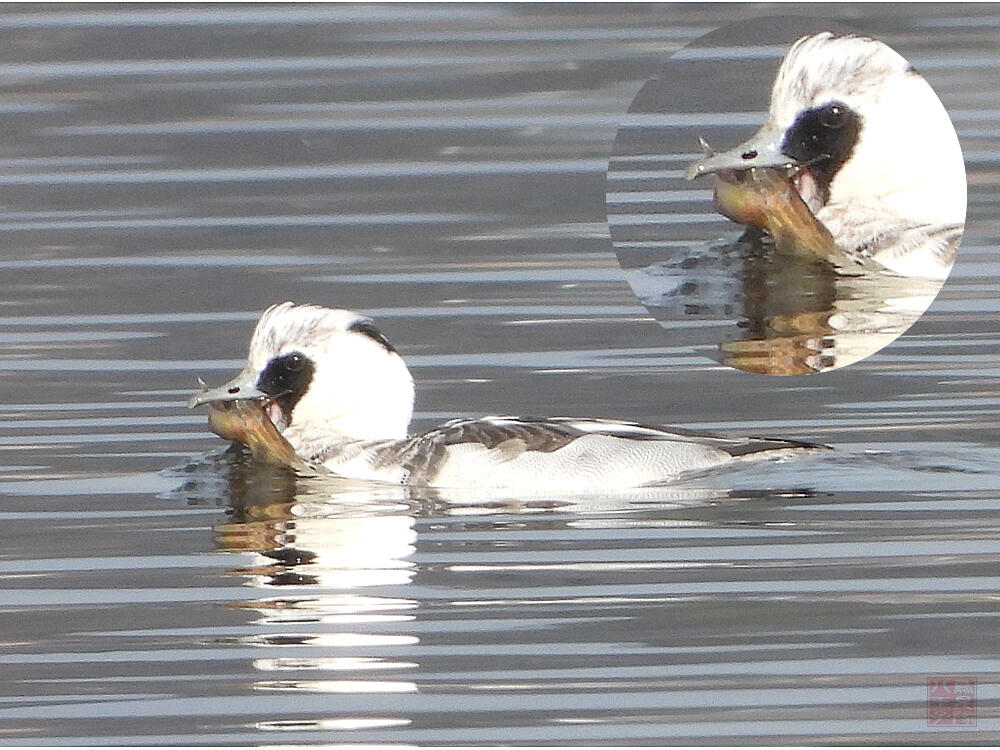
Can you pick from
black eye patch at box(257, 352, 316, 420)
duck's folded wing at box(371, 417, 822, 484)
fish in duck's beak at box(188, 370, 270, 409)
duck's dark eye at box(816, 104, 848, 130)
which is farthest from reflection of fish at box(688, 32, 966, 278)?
fish in duck's beak at box(188, 370, 270, 409)

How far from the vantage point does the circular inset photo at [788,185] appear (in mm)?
7836

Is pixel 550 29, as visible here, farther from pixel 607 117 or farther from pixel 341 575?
pixel 341 575

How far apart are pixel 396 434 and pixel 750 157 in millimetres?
2823

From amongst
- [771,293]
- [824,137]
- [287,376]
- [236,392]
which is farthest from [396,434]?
[824,137]

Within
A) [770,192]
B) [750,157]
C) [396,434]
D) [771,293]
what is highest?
[750,157]

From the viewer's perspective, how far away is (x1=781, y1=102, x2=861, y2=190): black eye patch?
7.89 meters

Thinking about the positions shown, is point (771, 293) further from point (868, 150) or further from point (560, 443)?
point (560, 443)

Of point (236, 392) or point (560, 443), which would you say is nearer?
point (560, 443)

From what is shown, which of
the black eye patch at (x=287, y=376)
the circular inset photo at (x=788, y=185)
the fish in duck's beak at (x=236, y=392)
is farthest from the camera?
the black eye patch at (x=287, y=376)

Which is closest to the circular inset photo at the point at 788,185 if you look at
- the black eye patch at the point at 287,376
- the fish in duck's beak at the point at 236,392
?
the black eye patch at the point at 287,376

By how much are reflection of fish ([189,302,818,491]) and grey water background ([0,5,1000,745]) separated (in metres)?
0.18

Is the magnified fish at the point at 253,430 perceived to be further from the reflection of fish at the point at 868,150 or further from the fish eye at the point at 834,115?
the fish eye at the point at 834,115

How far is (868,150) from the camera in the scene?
792 centimetres

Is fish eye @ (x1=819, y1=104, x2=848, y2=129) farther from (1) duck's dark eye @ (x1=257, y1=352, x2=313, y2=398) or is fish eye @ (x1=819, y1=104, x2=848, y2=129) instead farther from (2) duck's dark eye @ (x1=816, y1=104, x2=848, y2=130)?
(1) duck's dark eye @ (x1=257, y1=352, x2=313, y2=398)
